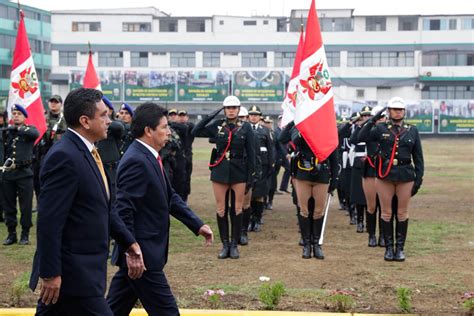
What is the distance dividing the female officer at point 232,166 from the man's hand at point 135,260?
4918 mm

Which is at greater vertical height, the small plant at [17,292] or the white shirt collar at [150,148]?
the white shirt collar at [150,148]

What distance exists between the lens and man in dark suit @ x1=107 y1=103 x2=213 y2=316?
505 cm

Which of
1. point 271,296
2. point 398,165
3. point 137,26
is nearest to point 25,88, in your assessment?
point 398,165

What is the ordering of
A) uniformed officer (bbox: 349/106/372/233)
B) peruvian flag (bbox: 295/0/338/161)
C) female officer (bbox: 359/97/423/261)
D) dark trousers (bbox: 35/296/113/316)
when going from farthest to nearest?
uniformed officer (bbox: 349/106/372/233) → peruvian flag (bbox: 295/0/338/161) → female officer (bbox: 359/97/423/261) → dark trousers (bbox: 35/296/113/316)

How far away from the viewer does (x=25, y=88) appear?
13.2 m

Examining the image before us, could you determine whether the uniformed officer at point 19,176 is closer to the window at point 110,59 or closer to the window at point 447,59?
the window at point 110,59

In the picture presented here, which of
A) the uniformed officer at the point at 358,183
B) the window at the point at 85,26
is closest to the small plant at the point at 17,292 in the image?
the uniformed officer at the point at 358,183

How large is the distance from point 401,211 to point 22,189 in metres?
5.29

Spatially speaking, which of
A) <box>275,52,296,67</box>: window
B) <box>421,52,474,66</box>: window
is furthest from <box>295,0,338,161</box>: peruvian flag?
<box>421,52,474,66</box>: window

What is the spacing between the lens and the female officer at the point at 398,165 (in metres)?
9.52

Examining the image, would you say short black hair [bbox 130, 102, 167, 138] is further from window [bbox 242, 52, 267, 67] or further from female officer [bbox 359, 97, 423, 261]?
window [bbox 242, 52, 267, 67]

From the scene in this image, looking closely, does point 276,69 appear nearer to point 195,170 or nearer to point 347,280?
point 195,170

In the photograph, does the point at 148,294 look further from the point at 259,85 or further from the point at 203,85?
the point at 203,85

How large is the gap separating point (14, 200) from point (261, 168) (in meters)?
4.25
